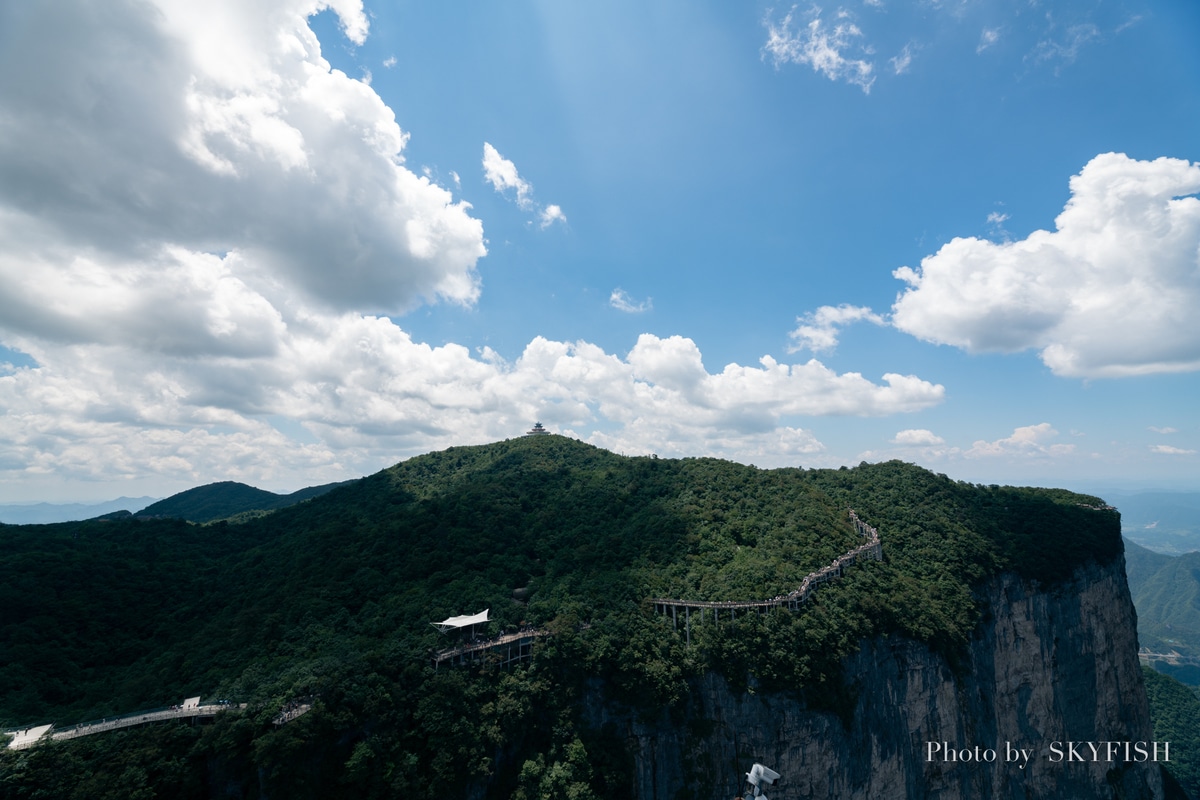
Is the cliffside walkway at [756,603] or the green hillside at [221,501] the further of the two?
the green hillside at [221,501]

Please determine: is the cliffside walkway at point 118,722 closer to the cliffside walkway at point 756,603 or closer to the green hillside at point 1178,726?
the cliffside walkway at point 756,603

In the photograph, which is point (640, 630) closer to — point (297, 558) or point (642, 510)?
point (642, 510)

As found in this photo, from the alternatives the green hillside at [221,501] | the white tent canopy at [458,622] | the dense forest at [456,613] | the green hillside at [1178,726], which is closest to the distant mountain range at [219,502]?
the green hillside at [221,501]

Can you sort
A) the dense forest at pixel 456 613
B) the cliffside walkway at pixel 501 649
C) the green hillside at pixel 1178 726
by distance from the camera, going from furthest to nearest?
the green hillside at pixel 1178 726, the cliffside walkway at pixel 501 649, the dense forest at pixel 456 613

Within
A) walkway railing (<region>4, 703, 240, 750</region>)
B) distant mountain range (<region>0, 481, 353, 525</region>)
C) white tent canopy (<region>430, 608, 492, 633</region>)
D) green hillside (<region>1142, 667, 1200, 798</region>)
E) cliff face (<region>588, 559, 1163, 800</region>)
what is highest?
distant mountain range (<region>0, 481, 353, 525</region>)

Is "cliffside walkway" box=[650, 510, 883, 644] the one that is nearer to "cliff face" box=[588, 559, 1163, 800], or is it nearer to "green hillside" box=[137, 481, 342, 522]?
"cliff face" box=[588, 559, 1163, 800]

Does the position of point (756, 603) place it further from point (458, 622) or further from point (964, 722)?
point (964, 722)

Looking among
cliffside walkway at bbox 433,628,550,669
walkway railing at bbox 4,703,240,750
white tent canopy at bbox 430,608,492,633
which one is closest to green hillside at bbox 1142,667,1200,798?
cliffside walkway at bbox 433,628,550,669
